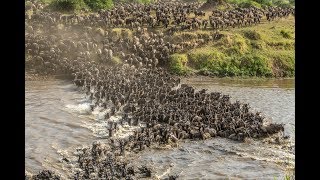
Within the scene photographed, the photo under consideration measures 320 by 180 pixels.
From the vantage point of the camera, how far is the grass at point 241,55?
1650 inches

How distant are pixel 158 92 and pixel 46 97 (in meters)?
7.99

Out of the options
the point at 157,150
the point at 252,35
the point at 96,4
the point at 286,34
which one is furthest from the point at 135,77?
the point at 96,4

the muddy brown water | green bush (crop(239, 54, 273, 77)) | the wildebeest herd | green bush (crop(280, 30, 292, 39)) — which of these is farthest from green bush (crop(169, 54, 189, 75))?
green bush (crop(280, 30, 292, 39))

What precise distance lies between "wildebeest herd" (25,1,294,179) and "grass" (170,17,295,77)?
Answer: 103 centimetres

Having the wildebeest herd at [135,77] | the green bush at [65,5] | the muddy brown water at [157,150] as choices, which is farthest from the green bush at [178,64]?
the green bush at [65,5]

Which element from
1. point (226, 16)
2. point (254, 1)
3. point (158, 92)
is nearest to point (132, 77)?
point (158, 92)

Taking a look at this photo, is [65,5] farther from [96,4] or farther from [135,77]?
[135,77]

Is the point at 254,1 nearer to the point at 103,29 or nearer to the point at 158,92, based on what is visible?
the point at 103,29

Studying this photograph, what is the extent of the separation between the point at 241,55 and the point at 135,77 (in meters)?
13.8

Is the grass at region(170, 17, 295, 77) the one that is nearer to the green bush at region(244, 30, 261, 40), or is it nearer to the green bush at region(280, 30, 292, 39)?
the green bush at region(244, 30, 261, 40)

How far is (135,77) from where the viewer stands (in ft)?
113

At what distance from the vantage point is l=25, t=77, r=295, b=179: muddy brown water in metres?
18.9

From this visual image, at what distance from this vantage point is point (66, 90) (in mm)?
32625

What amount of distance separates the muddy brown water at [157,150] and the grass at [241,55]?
10527mm
